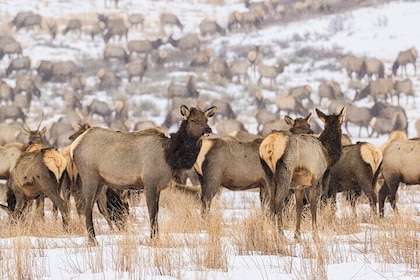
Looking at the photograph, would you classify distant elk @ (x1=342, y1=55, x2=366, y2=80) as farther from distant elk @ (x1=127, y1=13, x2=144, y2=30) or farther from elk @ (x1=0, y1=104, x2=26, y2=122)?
elk @ (x1=0, y1=104, x2=26, y2=122)

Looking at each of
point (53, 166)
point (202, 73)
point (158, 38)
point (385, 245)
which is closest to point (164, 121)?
point (202, 73)

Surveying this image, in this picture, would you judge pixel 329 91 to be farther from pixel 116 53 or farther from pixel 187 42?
pixel 116 53

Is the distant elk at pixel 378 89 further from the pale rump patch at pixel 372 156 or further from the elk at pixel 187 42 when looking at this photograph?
the pale rump patch at pixel 372 156

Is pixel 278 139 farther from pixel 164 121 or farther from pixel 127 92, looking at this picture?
pixel 127 92

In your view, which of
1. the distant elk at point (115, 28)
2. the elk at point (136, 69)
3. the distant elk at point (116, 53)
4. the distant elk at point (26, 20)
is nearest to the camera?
the elk at point (136, 69)

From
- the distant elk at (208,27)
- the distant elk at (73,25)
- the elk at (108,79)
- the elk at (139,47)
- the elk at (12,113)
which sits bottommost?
the elk at (12,113)

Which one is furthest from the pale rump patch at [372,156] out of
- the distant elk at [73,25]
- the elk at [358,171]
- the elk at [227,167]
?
the distant elk at [73,25]

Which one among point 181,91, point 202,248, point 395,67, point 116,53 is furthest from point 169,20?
point 202,248

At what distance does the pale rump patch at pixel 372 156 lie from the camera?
42.2 ft

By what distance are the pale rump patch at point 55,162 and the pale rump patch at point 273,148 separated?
9.99 ft

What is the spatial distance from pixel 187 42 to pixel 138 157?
39.3 meters

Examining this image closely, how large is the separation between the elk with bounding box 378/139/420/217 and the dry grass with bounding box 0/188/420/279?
2.48 meters

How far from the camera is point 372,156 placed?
12.9m

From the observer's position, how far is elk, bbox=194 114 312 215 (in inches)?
489
